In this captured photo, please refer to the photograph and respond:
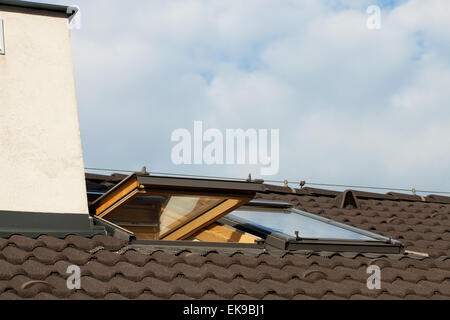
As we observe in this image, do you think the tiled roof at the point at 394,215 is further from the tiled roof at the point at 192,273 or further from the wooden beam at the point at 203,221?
the wooden beam at the point at 203,221

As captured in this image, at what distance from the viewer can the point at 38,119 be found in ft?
23.1

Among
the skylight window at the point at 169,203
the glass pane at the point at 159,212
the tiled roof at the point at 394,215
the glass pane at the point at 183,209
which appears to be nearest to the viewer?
the skylight window at the point at 169,203

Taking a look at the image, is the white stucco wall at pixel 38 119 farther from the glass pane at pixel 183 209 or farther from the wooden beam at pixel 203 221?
the wooden beam at pixel 203 221

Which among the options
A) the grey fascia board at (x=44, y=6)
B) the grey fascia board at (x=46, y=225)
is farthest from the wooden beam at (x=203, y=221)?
the grey fascia board at (x=44, y=6)

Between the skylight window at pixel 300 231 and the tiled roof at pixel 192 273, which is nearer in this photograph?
the tiled roof at pixel 192 273

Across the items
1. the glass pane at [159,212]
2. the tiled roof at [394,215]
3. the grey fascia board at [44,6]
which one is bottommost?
the tiled roof at [394,215]

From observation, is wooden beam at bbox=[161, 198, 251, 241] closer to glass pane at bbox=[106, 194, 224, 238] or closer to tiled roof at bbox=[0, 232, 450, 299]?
glass pane at bbox=[106, 194, 224, 238]

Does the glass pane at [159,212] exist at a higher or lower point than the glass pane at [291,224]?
higher

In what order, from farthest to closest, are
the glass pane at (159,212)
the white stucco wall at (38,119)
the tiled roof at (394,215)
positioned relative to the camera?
the tiled roof at (394,215)
the glass pane at (159,212)
the white stucco wall at (38,119)

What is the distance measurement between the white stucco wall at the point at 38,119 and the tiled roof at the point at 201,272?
634 mm

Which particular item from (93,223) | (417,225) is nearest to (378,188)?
(417,225)

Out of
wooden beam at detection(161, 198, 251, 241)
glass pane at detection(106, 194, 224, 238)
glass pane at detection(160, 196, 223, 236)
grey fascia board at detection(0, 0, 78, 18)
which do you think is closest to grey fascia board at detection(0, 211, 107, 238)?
glass pane at detection(106, 194, 224, 238)

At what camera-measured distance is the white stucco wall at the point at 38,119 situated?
6.76 meters

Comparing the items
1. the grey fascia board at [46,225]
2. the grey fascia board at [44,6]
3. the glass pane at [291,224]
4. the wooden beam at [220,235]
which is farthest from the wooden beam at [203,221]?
the grey fascia board at [44,6]
